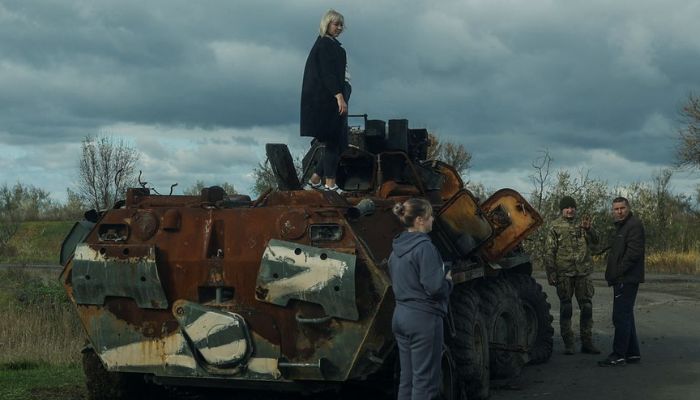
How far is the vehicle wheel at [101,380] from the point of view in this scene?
8.34 m

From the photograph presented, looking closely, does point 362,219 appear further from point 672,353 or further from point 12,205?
point 12,205

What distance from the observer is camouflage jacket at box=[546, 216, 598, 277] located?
11781 mm

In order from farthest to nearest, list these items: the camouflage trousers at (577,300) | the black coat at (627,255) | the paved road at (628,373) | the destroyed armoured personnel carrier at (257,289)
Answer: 1. the camouflage trousers at (577,300)
2. the black coat at (627,255)
3. the paved road at (628,373)
4. the destroyed armoured personnel carrier at (257,289)

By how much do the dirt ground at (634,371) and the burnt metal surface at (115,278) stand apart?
10.7 feet

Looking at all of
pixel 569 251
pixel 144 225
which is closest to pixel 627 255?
pixel 569 251

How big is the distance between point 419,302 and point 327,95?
2743 mm

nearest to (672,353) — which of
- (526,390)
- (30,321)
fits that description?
(526,390)

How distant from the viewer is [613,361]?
425 inches

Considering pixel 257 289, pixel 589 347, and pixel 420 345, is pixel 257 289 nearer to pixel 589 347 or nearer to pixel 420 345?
pixel 420 345

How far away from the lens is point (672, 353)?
11.7 metres

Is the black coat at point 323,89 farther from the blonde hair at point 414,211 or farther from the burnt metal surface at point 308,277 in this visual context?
the blonde hair at point 414,211

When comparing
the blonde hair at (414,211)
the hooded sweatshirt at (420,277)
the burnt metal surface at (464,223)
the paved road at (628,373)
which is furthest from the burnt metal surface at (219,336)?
the burnt metal surface at (464,223)

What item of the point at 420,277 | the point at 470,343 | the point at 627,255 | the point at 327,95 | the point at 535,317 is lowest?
the point at 470,343

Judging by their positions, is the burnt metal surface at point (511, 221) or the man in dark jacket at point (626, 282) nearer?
the burnt metal surface at point (511, 221)
